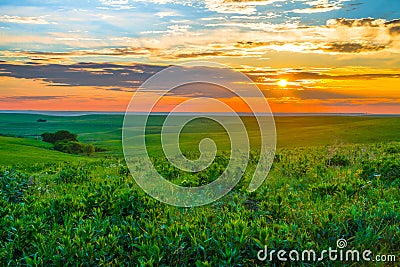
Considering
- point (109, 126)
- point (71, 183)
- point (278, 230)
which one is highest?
point (278, 230)

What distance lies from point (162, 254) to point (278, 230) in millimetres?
1843

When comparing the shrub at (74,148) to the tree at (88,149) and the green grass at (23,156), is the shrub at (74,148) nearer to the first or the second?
the tree at (88,149)

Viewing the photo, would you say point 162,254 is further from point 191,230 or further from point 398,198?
point 398,198

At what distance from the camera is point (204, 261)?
17.1ft

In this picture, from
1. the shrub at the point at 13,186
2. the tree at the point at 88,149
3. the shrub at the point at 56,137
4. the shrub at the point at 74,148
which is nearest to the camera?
the shrub at the point at 13,186

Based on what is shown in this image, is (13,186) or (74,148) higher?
(13,186)

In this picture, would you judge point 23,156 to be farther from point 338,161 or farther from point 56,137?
point 56,137

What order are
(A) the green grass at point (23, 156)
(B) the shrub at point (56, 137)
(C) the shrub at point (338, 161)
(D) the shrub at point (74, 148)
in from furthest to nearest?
(B) the shrub at point (56, 137), (D) the shrub at point (74, 148), (A) the green grass at point (23, 156), (C) the shrub at point (338, 161)

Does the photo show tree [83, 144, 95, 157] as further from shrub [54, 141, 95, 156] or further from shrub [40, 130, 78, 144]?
shrub [40, 130, 78, 144]

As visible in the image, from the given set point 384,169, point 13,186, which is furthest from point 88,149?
point 384,169

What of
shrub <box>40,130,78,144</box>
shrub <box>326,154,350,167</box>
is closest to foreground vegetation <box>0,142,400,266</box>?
shrub <box>326,154,350,167</box>

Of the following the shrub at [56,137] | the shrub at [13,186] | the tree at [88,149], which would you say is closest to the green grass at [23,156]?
the tree at [88,149]

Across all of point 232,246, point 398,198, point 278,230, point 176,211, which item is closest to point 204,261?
point 232,246

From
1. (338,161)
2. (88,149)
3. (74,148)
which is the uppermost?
(338,161)
